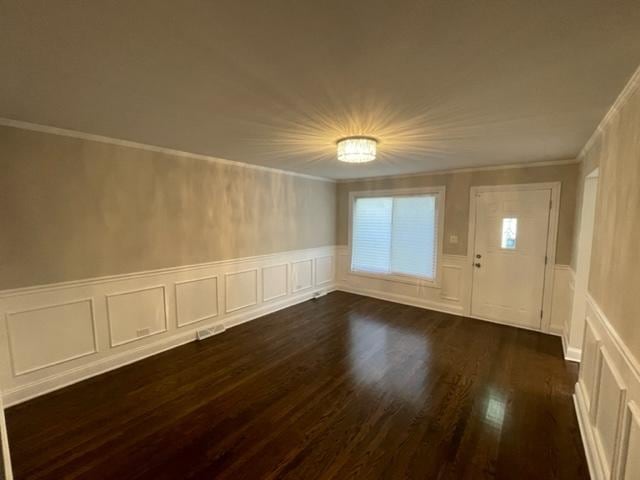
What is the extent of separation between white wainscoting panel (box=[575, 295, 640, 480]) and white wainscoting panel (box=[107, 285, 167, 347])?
3863mm

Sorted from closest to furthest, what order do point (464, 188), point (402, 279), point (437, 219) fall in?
1. point (464, 188)
2. point (437, 219)
3. point (402, 279)

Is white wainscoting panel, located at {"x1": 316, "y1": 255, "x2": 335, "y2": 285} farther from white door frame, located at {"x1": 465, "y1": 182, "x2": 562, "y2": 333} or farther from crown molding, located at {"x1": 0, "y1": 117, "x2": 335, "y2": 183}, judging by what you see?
white door frame, located at {"x1": 465, "y1": 182, "x2": 562, "y2": 333}

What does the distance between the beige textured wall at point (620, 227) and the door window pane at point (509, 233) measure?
1.86 m

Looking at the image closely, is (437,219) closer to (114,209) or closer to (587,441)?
(587,441)

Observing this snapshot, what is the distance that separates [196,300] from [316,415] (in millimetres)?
2189

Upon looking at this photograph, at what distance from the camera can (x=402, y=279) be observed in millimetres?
5270

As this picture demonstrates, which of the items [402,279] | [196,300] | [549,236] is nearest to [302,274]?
[402,279]

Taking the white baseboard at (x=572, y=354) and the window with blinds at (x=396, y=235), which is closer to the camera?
the white baseboard at (x=572, y=354)

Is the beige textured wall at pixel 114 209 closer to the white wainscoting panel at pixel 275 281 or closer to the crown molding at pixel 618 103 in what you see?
the white wainscoting panel at pixel 275 281

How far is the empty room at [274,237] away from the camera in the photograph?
1.32 m

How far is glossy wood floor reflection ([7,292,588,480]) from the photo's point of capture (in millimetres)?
1874

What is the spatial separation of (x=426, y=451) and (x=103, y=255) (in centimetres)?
329

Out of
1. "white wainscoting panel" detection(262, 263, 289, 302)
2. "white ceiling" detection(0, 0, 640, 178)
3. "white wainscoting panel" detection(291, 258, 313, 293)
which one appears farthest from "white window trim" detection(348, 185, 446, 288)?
"white ceiling" detection(0, 0, 640, 178)

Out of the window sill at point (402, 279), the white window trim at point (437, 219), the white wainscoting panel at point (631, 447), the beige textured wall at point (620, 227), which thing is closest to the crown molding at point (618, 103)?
the beige textured wall at point (620, 227)
